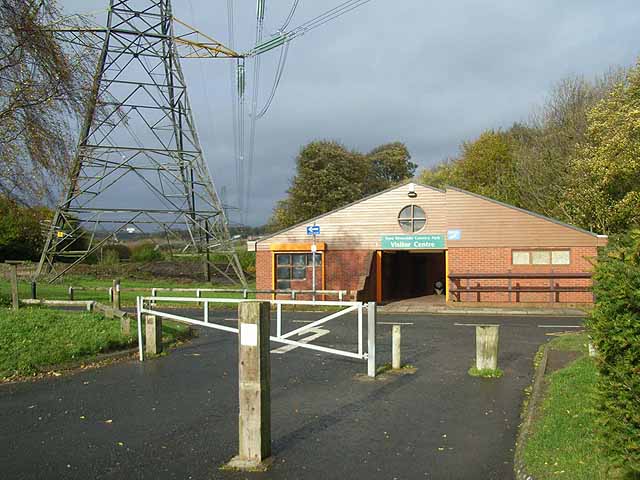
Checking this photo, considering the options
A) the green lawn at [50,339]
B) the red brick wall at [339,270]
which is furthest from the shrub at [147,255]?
the green lawn at [50,339]

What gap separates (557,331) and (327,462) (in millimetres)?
12498

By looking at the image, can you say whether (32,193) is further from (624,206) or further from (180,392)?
(624,206)

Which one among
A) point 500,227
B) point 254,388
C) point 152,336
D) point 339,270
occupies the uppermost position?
A: point 500,227

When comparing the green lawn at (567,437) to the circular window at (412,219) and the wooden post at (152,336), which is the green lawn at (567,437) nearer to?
the wooden post at (152,336)

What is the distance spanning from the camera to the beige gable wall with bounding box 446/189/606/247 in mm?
25328

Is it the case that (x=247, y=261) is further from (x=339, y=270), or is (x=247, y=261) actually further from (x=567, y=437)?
(x=567, y=437)

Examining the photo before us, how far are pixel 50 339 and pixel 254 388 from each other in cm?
704

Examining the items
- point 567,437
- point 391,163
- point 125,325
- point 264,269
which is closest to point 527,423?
point 567,437

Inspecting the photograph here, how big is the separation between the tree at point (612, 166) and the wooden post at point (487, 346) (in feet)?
44.6

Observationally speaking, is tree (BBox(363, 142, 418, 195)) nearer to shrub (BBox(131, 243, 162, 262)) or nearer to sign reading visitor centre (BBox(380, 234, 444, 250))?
shrub (BBox(131, 243, 162, 262))

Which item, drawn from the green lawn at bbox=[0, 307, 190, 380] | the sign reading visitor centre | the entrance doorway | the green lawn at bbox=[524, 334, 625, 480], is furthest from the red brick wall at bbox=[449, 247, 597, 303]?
the green lawn at bbox=[524, 334, 625, 480]

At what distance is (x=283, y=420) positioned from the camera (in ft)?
24.6

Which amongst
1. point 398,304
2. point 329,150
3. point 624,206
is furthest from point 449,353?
point 329,150

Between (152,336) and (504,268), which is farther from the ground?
(504,268)
